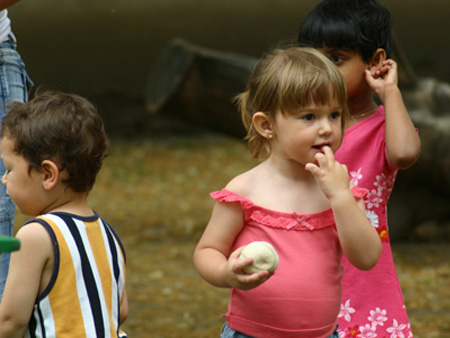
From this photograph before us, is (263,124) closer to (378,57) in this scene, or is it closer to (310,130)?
(310,130)

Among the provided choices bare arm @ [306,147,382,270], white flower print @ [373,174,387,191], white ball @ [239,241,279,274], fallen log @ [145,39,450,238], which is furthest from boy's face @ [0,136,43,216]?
fallen log @ [145,39,450,238]

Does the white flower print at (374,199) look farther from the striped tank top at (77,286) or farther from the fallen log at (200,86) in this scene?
→ the fallen log at (200,86)

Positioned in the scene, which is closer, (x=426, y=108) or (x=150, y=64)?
(x=426, y=108)

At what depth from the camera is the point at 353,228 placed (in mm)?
2127

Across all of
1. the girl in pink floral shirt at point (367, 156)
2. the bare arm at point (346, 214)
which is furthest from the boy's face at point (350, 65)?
the bare arm at point (346, 214)

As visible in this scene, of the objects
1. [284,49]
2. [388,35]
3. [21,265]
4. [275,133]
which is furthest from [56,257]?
[388,35]

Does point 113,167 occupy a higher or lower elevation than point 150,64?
lower

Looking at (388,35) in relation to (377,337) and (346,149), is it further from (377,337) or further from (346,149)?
(377,337)

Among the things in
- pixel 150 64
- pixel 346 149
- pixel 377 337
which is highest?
pixel 346 149

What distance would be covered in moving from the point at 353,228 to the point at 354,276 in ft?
2.17

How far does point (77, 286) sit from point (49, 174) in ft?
1.02

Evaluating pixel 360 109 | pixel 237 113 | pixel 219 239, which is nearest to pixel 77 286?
pixel 219 239

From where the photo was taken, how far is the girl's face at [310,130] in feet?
7.30

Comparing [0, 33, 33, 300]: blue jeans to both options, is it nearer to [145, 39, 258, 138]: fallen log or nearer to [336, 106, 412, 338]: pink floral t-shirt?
[336, 106, 412, 338]: pink floral t-shirt
